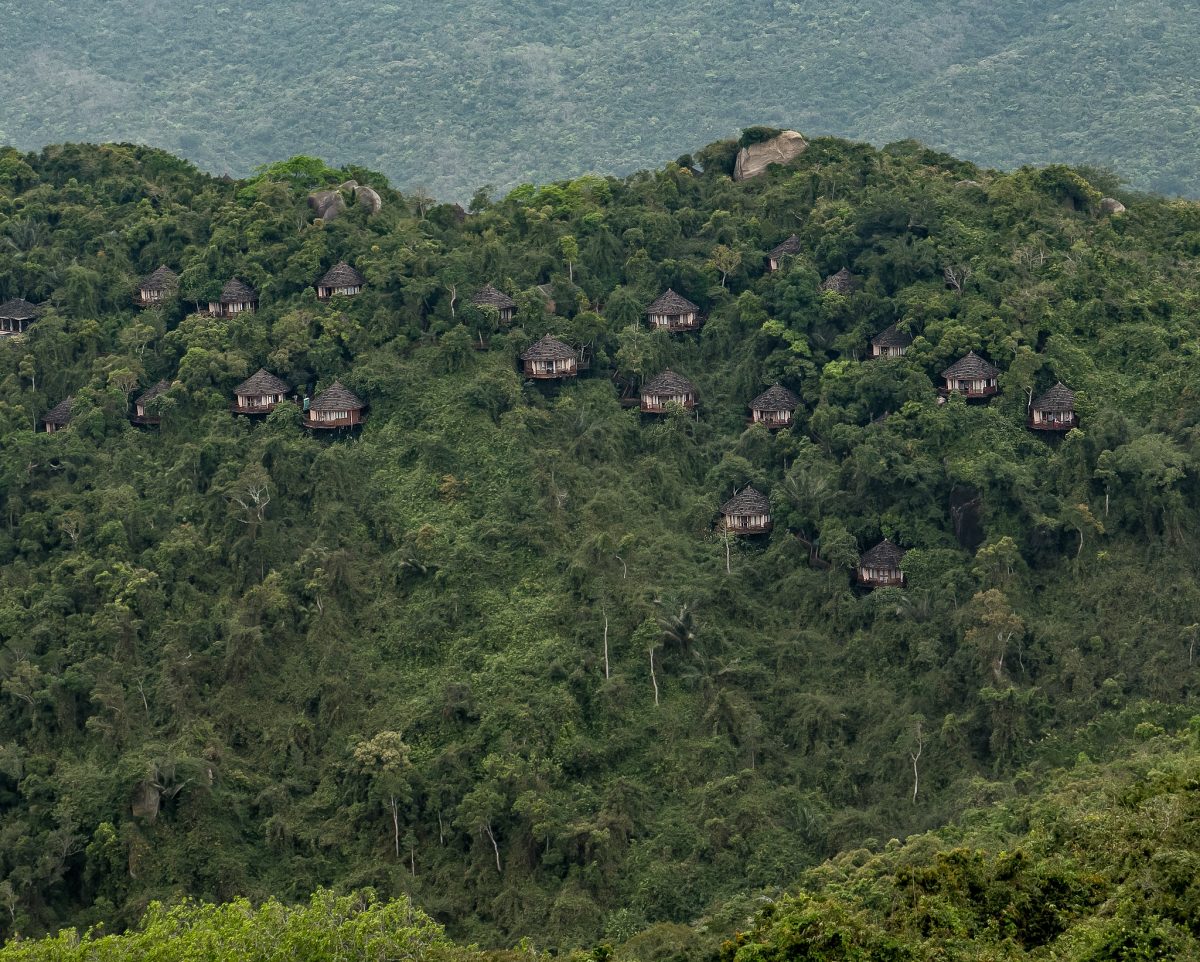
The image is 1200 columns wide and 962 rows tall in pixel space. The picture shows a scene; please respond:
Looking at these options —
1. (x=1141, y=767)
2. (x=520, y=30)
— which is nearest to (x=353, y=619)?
(x=1141, y=767)

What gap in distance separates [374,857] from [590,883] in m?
5.42

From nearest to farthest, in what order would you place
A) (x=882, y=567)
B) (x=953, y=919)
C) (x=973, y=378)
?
1. (x=953, y=919)
2. (x=882, y=567)
3. (x=973, y=378)

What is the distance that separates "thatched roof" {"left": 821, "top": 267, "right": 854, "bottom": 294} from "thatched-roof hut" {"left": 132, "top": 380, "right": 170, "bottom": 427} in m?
20.8

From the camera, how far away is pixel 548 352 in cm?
6219

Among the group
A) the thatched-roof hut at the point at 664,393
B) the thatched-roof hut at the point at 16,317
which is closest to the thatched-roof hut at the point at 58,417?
the thatched-roof hut at the point at 16,317

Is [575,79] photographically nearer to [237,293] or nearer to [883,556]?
[237,293]

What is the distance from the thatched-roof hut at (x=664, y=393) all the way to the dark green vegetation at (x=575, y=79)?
174 feet

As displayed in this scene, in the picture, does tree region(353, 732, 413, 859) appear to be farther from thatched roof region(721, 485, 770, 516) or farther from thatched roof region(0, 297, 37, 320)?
thatched roof region(0, 297, 37, 320)

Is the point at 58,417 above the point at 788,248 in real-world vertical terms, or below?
below

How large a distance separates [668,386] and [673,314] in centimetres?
368

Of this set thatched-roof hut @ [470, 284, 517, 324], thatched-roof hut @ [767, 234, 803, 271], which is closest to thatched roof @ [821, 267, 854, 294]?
thatched-roof hut @ [767, 234, 803, 271]

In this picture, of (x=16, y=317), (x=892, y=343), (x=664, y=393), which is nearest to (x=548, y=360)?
(x=664, y=393)

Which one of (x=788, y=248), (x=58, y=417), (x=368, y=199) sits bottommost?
(x=58, y=417)

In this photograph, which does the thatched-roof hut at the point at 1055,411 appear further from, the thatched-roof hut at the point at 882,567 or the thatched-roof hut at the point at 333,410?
the thatched-roof hut at the point at 333,410
